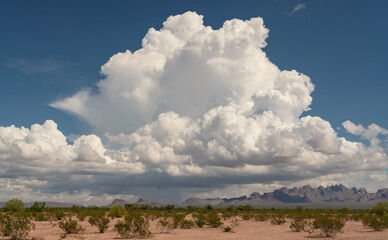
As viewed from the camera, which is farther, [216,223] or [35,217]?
[35,217]

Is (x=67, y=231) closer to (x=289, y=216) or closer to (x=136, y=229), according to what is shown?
(x=136, y=229)

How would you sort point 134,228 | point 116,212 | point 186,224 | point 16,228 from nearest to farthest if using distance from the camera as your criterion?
point 16,228 < point 134,228 < point 186,224 < point 116,212

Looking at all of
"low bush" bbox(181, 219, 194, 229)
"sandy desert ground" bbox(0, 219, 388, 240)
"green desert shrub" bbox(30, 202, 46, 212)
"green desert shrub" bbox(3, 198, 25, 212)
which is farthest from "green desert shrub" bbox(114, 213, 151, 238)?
"green desert shrub" bbox(30, 202, 46, 212)

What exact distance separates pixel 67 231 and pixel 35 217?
2397 cm

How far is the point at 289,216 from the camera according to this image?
69812mm

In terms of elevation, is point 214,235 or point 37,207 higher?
point 214,235

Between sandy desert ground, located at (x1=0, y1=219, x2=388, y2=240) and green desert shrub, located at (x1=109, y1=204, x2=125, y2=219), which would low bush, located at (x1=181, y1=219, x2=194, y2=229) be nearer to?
sandy desert ground, located at (x1=0, y1=219, x2=388, y2=240)

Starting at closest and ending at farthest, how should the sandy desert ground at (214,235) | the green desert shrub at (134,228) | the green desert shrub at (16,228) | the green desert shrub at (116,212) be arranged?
the green desert shrub at (16,228), the sandy desert ground at (214,235), the green desert shrub at (134,228), the green desert shrub at (116,212)

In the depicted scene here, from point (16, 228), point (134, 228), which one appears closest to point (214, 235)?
point (134, 228)

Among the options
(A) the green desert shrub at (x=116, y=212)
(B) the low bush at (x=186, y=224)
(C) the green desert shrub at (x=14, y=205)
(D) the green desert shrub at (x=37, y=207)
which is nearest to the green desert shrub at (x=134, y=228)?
(B) the low bush at (x=186, y=224)

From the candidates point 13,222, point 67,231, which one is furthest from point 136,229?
point 13,222

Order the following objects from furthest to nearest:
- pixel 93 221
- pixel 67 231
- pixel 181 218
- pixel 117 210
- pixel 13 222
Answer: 1. pixel 117 210
2. pixel 181 218
3. pixel 93 221
4. pixel 67 231
5. pixel 13 222

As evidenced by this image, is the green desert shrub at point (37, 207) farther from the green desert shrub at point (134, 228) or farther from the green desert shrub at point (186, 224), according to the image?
the green desert shrub at point (134, 228)

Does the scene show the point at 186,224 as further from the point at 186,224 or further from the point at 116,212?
the point at 116,212
